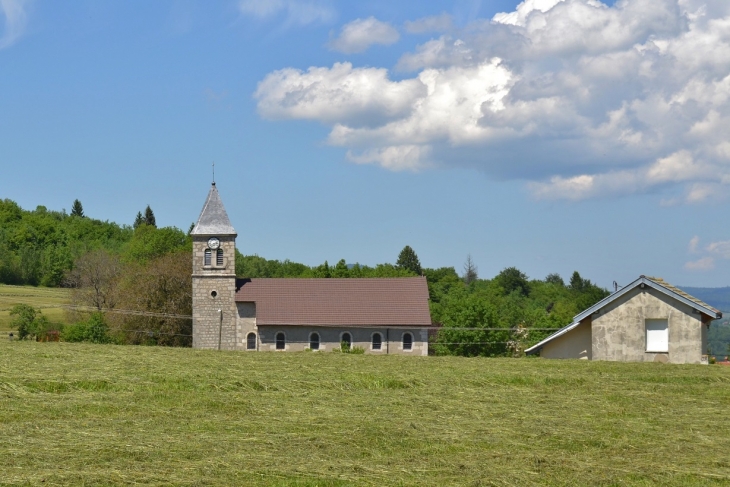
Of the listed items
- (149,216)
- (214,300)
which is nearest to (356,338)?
(214,300)

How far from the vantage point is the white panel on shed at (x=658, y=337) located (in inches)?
1251

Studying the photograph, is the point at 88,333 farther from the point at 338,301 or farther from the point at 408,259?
the point at 408,259

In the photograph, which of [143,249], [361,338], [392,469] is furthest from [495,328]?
[392,469]

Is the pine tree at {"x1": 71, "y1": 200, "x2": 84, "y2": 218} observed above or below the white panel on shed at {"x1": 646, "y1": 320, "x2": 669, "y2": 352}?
above

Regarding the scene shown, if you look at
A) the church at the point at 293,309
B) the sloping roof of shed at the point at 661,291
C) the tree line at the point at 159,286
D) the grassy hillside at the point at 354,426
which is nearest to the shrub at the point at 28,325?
the tree line at the point at 159,286

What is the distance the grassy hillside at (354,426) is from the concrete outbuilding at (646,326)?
7.55 m

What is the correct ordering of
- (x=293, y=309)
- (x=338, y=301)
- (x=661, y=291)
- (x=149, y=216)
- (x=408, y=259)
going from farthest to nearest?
(x=149, y=216), (x=408, y=259), (x=338, y=301), (x=293, y=309), (x=661, y=291)

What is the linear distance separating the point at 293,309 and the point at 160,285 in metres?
13.6

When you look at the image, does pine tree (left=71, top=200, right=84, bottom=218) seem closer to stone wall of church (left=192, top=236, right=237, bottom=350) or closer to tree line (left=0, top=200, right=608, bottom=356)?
tree line (left=0, top=200, right=608, bottom=356)

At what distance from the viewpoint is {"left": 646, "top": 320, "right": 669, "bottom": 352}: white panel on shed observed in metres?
31.8

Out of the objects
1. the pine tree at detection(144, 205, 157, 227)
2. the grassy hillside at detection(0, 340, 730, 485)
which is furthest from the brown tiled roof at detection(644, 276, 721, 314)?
the pine tree at detection(144, 205, 157, 227)

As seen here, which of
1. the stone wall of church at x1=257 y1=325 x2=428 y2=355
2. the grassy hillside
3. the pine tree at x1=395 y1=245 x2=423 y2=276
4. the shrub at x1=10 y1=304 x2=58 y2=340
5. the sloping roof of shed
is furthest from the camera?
the pine tree at x1=395 y1=245 x2=423 y2=276

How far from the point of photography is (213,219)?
5888cm

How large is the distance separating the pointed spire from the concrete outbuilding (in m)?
31.2
